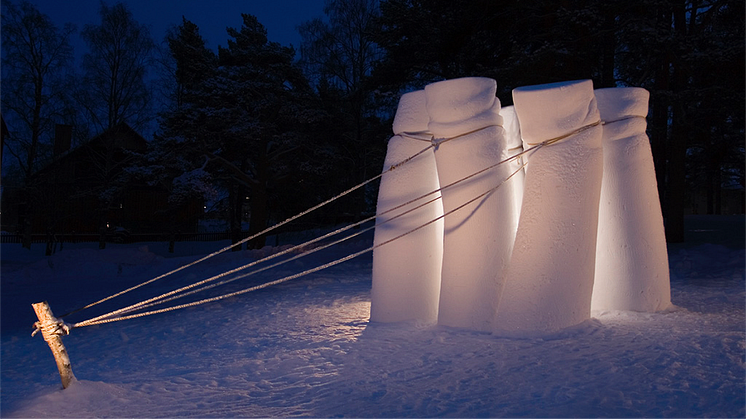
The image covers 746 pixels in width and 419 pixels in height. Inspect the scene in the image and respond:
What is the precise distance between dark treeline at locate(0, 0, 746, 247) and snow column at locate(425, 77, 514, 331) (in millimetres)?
7402

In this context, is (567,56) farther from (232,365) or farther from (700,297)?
(232,365)

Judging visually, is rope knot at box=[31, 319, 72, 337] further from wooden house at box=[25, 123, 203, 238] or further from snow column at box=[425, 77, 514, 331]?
wooden house at box=[25, 123, 203, 238]

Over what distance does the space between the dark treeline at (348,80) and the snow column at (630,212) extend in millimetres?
6589

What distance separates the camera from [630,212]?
20.8 feet

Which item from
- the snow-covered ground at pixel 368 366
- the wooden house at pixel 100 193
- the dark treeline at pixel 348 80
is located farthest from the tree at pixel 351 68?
the snow-covered ground at pixel 368 366

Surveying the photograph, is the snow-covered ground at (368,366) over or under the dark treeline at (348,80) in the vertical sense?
under

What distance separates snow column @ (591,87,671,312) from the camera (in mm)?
6270

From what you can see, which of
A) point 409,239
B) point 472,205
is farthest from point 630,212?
point 409,239

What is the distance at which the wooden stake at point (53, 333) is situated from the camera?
4.13m

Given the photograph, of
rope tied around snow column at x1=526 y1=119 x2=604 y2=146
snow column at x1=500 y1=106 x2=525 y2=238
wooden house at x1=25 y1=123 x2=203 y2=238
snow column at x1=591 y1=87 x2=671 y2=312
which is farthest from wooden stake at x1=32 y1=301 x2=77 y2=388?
wooden house at x1=25 y1=123 x2=203 y2=238

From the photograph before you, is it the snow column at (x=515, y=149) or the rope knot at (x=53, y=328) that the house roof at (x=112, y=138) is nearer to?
the snow column at (x=515, y=149)

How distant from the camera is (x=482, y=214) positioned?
5840 millimetres

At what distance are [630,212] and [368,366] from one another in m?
3.87

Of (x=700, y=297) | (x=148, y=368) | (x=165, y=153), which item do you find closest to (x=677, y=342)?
(x=700, y=297)
